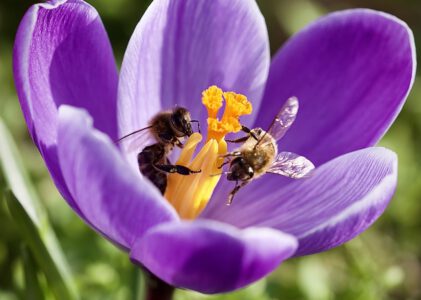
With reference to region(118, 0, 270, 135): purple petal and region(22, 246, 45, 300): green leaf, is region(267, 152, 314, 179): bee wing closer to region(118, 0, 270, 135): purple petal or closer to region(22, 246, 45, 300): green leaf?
region(118, 0, 270, 135): purple petal

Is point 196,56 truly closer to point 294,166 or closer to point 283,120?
point 283,120

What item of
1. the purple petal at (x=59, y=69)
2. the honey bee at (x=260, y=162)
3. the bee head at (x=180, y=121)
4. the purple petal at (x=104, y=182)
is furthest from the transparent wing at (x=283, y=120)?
the purple petal at (x=104, y=182)

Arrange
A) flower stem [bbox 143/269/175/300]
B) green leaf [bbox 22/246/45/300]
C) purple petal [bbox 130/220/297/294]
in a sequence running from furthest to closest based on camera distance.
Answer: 1. green leaf [bbox 22/246/45/300]
2. flower stem [bbox 143/269/175/300]
3. purple petal [bbox 130/220/297/294]

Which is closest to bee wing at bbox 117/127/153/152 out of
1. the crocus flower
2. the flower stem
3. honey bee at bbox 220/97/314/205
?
the crocus flower

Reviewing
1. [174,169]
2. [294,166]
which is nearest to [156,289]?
[174,169]

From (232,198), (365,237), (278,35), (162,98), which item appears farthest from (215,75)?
(278,35)

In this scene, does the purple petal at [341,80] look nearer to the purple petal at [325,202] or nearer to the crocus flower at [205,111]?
the crocus flower at [205,111]
